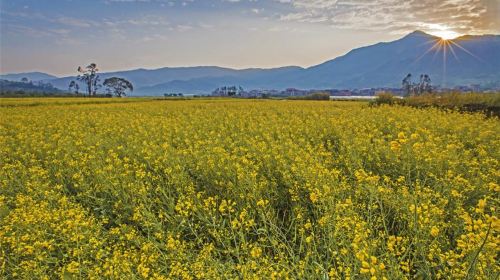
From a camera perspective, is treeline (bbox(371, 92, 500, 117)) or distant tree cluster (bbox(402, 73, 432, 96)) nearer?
treeline (bbox(371, 92, 500, 117))

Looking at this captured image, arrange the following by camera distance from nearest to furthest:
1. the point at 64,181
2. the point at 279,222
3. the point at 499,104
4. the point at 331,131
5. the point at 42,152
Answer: the point at 279,222 < the point at 64,181 < the point at 42,152 < the point at 331,131 < the point at 499,104

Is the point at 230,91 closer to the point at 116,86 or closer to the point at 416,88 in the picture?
the point at 116,86

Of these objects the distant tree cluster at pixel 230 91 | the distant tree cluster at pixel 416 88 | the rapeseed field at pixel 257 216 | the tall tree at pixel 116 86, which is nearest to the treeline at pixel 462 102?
the distant tree cluster at pixel 416 88

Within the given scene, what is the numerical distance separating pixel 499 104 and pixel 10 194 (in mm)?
15766

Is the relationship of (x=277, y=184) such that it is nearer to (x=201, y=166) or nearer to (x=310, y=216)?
(x=310, y=216)

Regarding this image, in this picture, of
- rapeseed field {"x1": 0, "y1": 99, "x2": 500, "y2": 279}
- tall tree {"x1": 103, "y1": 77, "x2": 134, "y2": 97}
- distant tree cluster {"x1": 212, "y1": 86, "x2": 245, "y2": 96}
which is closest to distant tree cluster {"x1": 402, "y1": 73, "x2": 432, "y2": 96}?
rapeseed field {"x1": 0, "y1": 99, "x2": 500, "y2": 279}

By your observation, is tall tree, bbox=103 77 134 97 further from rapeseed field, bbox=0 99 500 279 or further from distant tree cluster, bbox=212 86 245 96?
rapeseed field, bbox=0 99 500 279

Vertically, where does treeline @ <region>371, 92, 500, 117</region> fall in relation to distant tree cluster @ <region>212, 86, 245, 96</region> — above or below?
below

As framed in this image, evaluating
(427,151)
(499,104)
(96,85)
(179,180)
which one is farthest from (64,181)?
(96,85)

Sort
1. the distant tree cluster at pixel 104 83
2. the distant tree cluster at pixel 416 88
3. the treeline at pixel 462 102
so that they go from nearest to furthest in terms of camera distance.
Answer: the treeline at pixel 462 102 < the distant tree cluster at pixel 416 88 < the distant tree cluster at pixel 104 83

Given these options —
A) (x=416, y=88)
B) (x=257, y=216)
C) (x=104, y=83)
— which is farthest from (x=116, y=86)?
(x=257, y=216)

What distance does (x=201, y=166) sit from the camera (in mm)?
5086

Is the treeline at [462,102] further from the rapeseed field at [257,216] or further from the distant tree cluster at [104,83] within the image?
the distant tree cluster at [104,83]

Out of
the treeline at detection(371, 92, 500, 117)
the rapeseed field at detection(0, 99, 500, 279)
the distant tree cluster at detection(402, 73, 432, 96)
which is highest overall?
the distant tree cluster at detection(402, 73, 432, 96)
